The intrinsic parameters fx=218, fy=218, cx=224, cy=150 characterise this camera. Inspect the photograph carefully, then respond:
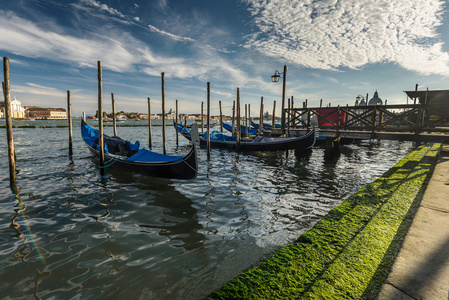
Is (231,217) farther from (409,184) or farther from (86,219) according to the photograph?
(409,184)

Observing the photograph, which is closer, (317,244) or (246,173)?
(317,244)

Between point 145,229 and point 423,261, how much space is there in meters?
3.98

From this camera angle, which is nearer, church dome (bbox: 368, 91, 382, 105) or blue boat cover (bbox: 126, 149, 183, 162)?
blue boat cover (bbox: 126, 149, 183, 162)

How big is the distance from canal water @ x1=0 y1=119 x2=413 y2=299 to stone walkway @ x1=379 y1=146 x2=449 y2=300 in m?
1.66

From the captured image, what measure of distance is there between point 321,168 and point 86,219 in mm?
8865

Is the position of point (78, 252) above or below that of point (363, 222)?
below

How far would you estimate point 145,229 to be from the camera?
412 centimetres

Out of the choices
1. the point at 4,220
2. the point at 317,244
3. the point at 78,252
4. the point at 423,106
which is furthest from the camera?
the point at 423,106

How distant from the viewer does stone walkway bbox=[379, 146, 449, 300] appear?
1687 mm

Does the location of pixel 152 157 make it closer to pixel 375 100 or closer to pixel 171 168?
pixel 171 168

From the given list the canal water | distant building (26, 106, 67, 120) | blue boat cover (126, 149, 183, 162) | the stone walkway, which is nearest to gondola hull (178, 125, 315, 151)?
the canal water

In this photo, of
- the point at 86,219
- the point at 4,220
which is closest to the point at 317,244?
the point at 86,219

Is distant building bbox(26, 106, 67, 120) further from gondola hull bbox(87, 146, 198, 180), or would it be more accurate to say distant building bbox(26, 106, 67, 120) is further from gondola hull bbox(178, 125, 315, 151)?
gondola hull bbox(87, 146, 198, 180)

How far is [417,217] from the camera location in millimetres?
3039
